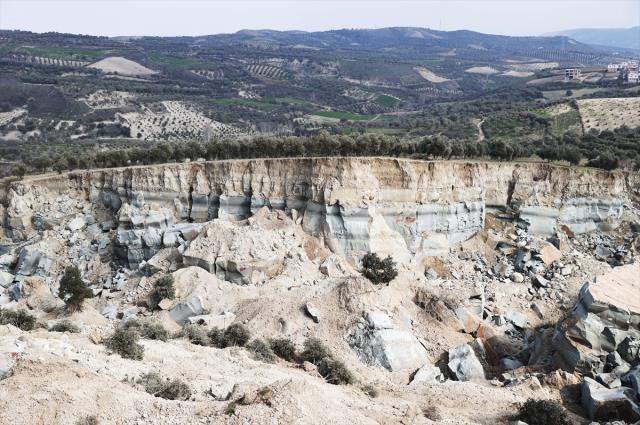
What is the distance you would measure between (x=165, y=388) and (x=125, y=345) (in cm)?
354

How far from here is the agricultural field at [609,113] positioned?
68.5 metres

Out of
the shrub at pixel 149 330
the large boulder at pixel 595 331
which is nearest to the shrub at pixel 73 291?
the shrub at pixel 149 330

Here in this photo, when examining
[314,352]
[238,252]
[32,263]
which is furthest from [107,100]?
[314,352]

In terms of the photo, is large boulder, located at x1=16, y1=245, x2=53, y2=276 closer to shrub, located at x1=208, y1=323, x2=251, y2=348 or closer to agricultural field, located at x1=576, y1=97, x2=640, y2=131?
shrub, located at x1=208, y1=323, x2=251, y2=348

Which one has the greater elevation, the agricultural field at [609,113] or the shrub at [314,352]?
the agricultural field at [609,113]

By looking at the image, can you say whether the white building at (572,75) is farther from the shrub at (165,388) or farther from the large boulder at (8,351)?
the large boulder at (8,351)

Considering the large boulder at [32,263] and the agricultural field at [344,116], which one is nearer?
the large boulder at [32,263]

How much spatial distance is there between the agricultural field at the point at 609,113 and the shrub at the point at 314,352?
58.3 meters

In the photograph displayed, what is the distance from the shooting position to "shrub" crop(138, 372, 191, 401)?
17438 mm

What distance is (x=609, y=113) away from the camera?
74438 mm

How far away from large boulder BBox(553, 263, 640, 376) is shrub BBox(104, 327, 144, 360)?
1819 cm

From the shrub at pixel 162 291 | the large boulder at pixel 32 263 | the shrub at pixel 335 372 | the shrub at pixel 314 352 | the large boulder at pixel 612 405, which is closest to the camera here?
the large boulder at pixel 612 405

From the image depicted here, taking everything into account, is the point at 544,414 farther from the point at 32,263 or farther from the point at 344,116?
the point at 344,116

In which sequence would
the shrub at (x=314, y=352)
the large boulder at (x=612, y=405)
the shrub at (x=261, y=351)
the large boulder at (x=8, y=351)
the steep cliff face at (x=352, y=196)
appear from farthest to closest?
1. the steep cliff face at (x=352, y=196)
2. the shrub at (x=314, y=352)
3. the shrub at (x=261, y=351)
4. the large boulder at (x=612, y=405)
5. the large boulder at (x=8, y=351)
